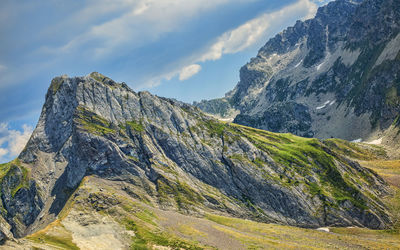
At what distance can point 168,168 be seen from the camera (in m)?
141

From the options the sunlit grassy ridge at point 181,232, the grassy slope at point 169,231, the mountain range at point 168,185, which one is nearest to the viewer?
the grassy slope at point 169,231

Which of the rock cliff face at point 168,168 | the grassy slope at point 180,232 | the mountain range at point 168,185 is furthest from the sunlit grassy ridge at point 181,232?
the rock cliff face at point 168,168

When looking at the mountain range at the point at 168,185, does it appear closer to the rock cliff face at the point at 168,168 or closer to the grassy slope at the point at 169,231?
the grassy slope at the point at 169,231

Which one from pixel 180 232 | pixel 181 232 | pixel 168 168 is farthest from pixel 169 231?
pixel 168 168

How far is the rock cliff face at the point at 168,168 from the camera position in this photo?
12925cm

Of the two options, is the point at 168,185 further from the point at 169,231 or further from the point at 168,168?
the point at 169,231

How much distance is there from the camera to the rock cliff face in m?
129

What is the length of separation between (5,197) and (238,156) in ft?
416

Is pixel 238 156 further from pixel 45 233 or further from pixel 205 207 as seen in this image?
pixel 45 233

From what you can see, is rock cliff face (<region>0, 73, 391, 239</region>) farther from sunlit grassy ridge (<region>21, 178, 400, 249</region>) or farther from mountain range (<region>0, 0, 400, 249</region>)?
sunlit grassy ridge (<region>21, 178, 400, 249</region>)

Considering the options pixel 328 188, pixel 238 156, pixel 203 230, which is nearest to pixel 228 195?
pixel 238 156

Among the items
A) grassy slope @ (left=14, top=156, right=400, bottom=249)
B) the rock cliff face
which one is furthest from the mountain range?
the rock cliff face

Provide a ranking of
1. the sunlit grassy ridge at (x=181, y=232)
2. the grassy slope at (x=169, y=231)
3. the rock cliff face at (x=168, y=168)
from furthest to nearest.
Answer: the rock cliff face at (x=168, y=168) → the sunlit grassy ridge at (x=181, y=232) → the grassy slope at (x=169, y=231)

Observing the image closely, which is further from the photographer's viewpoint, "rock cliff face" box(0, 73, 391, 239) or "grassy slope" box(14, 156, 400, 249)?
"rock cliff face" box(0, 73, 391, 239)
